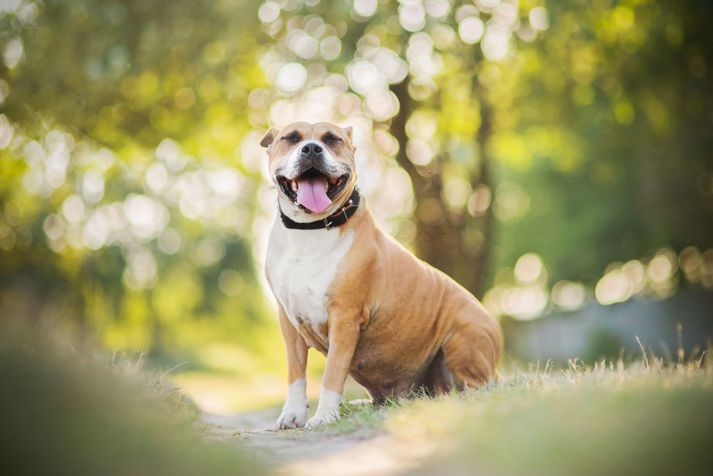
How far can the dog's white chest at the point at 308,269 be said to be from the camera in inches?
205

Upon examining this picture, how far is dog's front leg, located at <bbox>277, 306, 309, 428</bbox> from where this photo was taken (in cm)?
528

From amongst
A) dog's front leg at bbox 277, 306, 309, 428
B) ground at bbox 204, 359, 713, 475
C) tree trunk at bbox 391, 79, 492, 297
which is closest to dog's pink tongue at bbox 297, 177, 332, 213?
dog's front leg at bbox 277, 306, 309, 428

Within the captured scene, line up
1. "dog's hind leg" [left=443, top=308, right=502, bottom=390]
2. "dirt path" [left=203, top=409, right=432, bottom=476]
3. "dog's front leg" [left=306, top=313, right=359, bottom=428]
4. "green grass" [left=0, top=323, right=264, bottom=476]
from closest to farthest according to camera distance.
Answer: "green grass" [left=0, top=323, right=264, bottom=476]
"dirt path" [left=203, top=409, right=432, bottom=476]
"dog's front leg" [left=306, top=313, right=359, bottom=428]
"dog's hind leg" [left=443, top=308, right=502, bottom=390]

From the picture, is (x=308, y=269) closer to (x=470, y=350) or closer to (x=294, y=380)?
(x=294, y=380)

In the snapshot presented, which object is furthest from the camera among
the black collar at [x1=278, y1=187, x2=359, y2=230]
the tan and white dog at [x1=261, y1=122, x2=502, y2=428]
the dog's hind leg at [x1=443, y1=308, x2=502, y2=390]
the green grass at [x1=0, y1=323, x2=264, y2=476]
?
the dog's hind leg at [x1=443, y1=308, x2=502, y2=390]

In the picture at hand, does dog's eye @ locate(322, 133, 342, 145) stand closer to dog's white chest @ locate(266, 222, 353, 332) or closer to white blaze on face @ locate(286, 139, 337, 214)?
white blaze on face @ locate(286, 139, 337, 214)

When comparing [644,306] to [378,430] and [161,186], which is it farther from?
[378,430]

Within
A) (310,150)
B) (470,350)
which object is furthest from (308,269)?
(470,350)

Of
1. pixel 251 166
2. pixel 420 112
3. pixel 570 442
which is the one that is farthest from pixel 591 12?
pixel 570 442

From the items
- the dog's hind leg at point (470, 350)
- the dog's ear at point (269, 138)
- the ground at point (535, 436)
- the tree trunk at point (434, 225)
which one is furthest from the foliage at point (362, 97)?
the ground at point (535, 436)

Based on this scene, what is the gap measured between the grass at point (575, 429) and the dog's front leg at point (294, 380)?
43.5 inches

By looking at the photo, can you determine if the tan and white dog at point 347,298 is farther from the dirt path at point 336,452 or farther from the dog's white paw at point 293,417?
the dirt path at point 336,452

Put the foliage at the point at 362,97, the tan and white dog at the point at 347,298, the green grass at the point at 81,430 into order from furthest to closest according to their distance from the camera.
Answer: the foliage at the point at 362,97, the tan and white dog at the point at 347,298, the green grass at the point at 81,430

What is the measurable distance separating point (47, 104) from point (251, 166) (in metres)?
4.20
